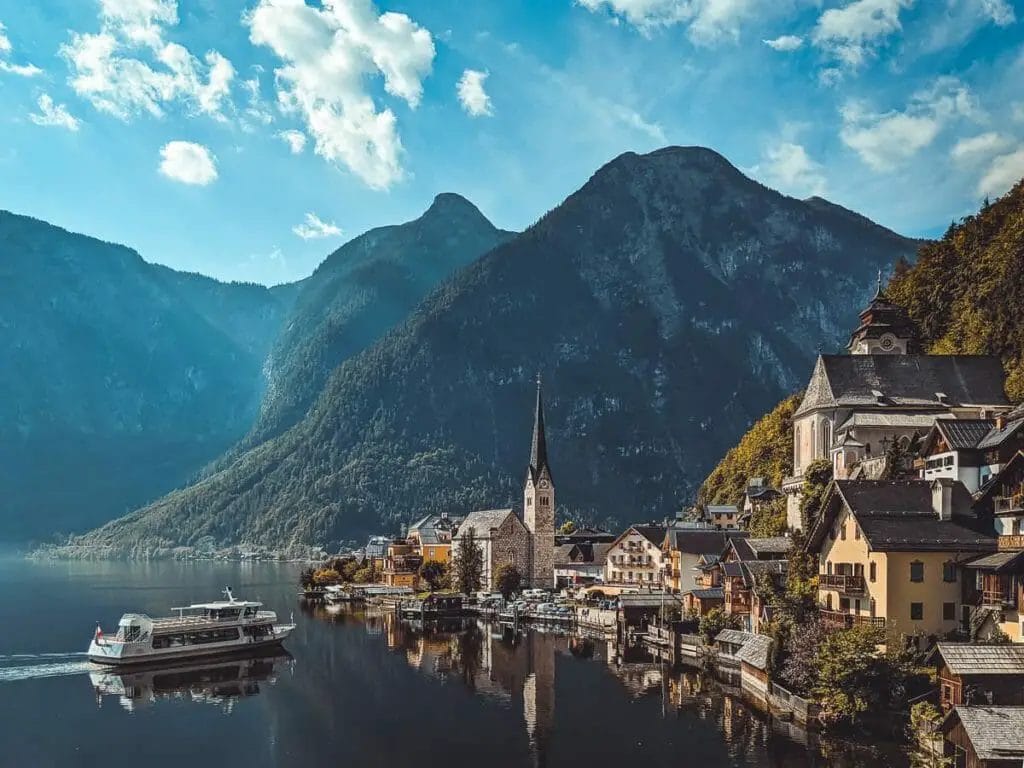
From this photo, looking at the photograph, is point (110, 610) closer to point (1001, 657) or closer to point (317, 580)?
point (317, 580)

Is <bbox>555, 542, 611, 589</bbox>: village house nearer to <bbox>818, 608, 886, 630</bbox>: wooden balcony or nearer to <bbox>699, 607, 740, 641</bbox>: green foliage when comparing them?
<bbox>699, 607, 740, 641</bbox>: green foliage

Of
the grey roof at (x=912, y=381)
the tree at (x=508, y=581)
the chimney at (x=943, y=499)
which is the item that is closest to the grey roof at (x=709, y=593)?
the grey roof at (x=912, y=381)

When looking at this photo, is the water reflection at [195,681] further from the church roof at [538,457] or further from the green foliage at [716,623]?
the church roof at [538,457]

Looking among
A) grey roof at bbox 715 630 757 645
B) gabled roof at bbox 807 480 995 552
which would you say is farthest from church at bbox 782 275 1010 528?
gabled roof at bbox 807 480 995 552

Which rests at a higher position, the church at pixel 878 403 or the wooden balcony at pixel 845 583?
the church at pixel 878 403

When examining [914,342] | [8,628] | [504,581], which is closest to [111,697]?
[8,628]
